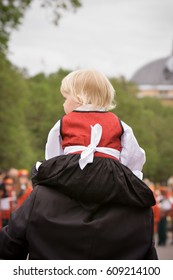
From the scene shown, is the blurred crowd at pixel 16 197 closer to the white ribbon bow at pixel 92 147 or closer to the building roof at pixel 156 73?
the white ribbon bow at pixel 92 147

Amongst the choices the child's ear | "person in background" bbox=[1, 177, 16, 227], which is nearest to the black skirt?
the child's ear

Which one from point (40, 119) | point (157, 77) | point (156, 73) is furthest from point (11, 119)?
point (156, 73)

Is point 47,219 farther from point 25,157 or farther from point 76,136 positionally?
point 25,157

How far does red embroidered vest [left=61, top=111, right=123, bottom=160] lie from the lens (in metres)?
4.31

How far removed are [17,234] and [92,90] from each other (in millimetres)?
737

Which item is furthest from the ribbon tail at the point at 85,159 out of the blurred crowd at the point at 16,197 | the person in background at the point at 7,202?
the person in background at the point at 7,202

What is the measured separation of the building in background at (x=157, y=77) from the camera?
586 feet

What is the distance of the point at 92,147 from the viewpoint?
167 inches

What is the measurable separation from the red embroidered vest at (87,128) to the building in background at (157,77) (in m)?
172

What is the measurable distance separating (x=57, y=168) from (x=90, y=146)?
0.62 feet

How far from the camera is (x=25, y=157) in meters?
55.6
